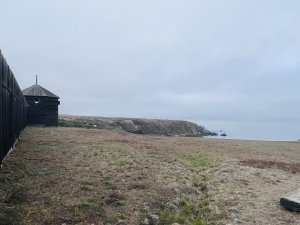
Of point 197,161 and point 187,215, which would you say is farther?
point 197,161

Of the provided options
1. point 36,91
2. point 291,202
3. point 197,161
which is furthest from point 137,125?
point 291,202

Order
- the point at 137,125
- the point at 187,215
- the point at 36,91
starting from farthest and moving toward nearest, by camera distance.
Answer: the point at 137,125 < the point at 36,91 < the point at 187,215

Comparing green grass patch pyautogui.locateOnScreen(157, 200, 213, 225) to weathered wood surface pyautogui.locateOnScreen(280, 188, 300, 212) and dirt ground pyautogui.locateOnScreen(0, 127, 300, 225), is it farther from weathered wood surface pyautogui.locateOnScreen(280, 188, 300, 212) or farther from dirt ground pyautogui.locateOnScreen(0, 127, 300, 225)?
weathered wood surface pyautogui.locateOnScreen(280, 188, 300, 212)

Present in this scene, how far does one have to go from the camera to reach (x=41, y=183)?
10516 millimetres

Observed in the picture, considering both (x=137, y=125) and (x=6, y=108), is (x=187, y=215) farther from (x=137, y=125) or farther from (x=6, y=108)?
(x=137, y=125)

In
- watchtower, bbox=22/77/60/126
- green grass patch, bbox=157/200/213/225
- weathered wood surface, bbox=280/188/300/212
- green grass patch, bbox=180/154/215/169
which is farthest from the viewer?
watchtower, bbox=22/77/60/126

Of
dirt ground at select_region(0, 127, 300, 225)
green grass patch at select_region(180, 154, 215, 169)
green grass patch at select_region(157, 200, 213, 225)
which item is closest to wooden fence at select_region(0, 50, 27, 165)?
dirt ground at select_region(0, 127, 300, 225)

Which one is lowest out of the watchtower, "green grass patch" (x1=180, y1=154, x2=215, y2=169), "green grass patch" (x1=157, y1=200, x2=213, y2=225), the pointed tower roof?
"green grass patch" (x1=157, y1=200, x2=213, y2=225)

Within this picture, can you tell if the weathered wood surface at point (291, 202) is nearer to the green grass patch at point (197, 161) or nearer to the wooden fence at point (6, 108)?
the green grass patch at point (197, 161)

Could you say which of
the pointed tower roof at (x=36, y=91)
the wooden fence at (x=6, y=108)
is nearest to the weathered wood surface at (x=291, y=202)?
the wooden fence at (x=6, y=108)

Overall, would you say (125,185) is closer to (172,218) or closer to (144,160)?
(172,218)

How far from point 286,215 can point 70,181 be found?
628cm

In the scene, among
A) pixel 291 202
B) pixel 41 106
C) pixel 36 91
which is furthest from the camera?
pixel 36 91

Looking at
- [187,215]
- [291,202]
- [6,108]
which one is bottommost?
[187,215]
